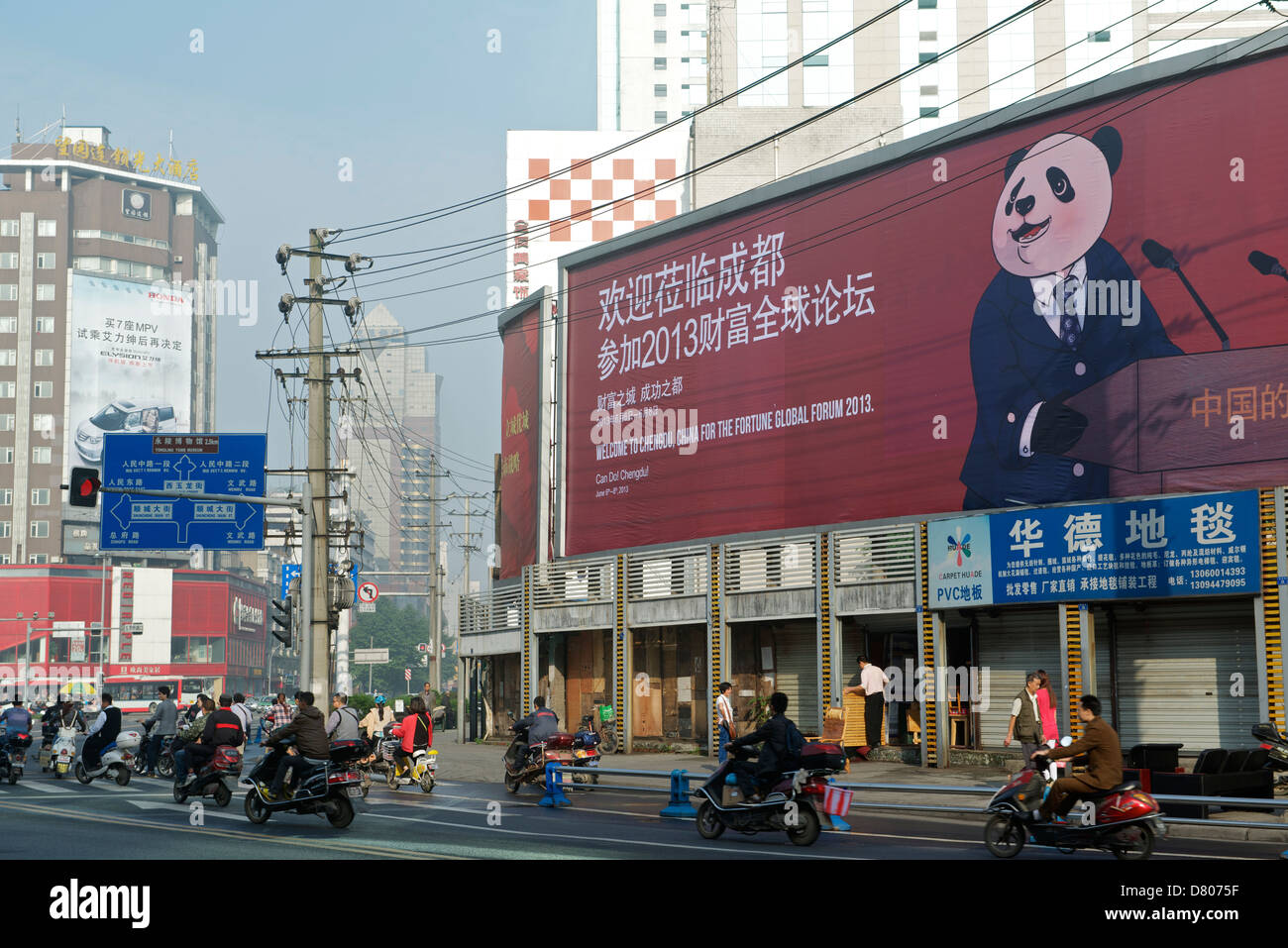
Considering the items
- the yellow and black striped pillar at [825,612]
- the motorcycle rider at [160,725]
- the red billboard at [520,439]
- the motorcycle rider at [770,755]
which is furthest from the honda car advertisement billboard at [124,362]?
the motorcycle rider at [770,755]

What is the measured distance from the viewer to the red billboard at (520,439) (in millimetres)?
39500

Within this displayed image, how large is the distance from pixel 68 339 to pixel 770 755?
441ft

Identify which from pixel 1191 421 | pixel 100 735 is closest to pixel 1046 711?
pixel 1191 421

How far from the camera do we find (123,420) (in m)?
136

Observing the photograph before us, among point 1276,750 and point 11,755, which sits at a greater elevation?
point 1276,750

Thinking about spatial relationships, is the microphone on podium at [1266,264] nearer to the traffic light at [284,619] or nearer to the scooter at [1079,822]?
the scooter at [1079,822]

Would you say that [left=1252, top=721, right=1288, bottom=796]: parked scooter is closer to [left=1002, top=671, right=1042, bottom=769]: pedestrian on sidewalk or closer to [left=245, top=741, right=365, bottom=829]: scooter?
[left=1002, top=671, right=1042, bottom=769]: pedestrian on sidewalk

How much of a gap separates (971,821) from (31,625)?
111 meters

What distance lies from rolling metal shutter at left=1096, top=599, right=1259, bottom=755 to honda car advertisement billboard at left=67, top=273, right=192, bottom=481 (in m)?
123

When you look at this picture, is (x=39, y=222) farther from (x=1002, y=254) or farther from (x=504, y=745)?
(x=1002, y=254)

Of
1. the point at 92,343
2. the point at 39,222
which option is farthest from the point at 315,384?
the point at 39,222

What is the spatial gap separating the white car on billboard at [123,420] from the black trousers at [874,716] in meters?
117

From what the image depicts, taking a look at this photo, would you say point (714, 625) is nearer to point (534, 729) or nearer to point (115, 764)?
point (534, 729)

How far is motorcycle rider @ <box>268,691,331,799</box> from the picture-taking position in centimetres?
1745
